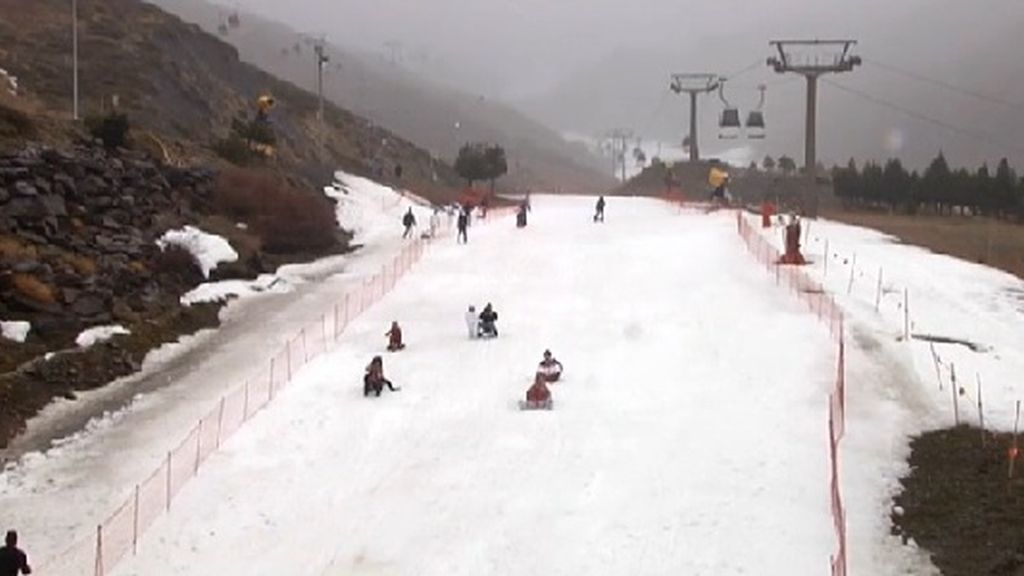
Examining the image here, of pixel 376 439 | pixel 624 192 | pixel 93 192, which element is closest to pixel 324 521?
pixel 376 439

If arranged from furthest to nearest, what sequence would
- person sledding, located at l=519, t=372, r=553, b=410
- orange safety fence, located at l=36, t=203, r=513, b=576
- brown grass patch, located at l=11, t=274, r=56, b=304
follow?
brown grass patch, located at l=11, t=274, r=56, b=304, person sledding, located at l=519, t=372, r=553, b=410, orange safety fence, located at l=36, t=203, r=513, b=576

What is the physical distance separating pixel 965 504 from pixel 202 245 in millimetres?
29053

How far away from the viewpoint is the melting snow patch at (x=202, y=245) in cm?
4141

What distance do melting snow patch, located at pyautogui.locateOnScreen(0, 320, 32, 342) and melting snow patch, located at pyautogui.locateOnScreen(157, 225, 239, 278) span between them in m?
9.98

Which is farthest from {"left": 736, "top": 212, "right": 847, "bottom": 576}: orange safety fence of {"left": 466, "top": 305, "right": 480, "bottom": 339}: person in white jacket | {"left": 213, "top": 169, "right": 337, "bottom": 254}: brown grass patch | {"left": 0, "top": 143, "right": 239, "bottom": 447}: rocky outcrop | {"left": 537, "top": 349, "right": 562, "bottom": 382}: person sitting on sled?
{"left": 213, "top": 169, "right": 337, "bottom": 254}: brown grass patch

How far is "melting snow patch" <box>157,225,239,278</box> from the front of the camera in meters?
41.4

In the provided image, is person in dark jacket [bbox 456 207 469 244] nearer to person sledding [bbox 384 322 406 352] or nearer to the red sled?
person sledding [bbox 384 322 406 352]

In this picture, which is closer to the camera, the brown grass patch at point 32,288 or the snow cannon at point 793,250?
the brown grass patch at point 32,288

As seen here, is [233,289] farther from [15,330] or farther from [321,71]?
[321,71]

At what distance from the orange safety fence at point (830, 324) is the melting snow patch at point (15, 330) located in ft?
66.3

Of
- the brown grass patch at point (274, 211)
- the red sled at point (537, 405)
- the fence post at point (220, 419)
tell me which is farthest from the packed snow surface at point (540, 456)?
the brown grass patch at point (274, 211)

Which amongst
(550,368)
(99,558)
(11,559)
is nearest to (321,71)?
(550,368)

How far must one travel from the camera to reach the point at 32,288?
105 ft

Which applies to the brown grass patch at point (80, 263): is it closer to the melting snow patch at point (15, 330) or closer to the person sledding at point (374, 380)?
the melting snow patch at point (15, 330)
